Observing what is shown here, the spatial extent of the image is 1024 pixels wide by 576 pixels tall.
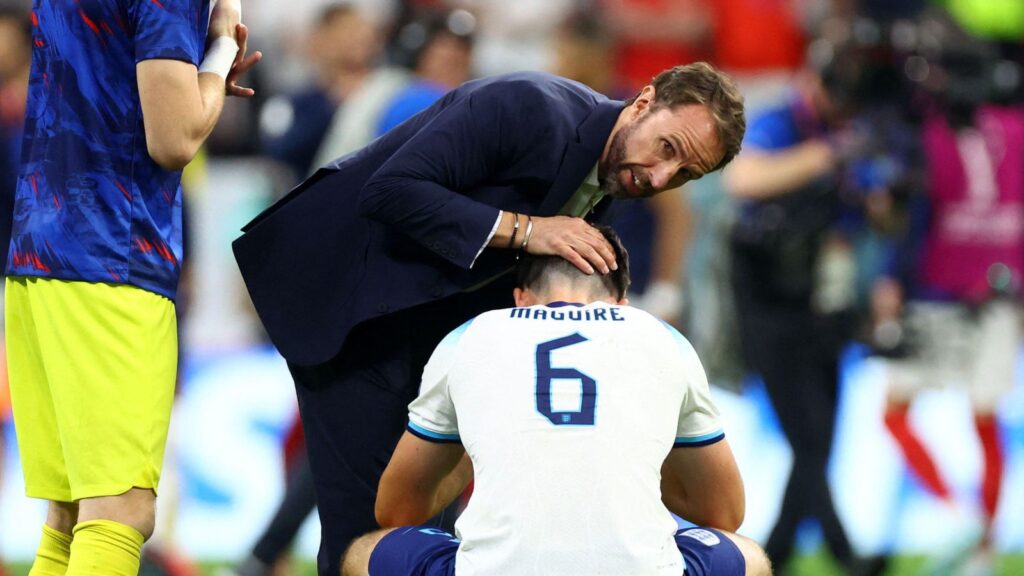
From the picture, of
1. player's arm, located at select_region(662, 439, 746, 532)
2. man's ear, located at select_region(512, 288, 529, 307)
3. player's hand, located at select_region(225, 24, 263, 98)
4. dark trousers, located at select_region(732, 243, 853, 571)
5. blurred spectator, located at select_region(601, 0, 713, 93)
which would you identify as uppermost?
blurred spectator, located at select_region(601, 0, 713, 93)

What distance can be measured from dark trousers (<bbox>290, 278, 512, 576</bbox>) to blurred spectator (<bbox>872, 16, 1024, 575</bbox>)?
3769 millimetres

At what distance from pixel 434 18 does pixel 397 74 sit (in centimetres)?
31

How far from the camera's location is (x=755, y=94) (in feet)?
26.7

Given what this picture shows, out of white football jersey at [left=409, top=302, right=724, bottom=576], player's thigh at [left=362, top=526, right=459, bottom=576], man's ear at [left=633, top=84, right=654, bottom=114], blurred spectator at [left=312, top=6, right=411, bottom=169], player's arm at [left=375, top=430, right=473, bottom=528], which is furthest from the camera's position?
blurred spectator at [left=312, top=6, right=411, bottom=169]

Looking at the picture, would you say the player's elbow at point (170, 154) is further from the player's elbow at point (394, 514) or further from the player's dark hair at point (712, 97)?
the player's dark hair at point (712, 97)

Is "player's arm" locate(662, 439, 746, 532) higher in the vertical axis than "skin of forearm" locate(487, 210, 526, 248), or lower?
lower

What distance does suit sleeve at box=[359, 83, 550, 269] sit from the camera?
10.2 feet

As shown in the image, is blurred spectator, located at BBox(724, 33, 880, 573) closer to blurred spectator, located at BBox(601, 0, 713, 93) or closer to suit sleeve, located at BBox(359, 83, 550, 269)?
blurred spectator, located at BBox(601, 0, 713, 93)

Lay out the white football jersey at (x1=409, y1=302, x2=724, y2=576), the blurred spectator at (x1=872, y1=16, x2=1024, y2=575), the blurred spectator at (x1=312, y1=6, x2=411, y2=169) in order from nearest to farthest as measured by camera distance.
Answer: the white football jersey at (x1=409, y1=302, x2=724, y2=576) < the blurred spectator at (x1=312, y1=6, x2=411, y2=169) < the blurred spectator at (x1=872, y1=16, x2=1024, y2=575)

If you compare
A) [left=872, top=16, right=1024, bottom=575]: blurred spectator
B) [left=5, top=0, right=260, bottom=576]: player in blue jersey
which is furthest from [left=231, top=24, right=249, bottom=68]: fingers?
[left=872, top=16, right=1024, bottom=575]: blurred spectator

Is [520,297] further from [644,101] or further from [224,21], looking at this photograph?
[224,21]

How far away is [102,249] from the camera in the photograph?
2.89 m

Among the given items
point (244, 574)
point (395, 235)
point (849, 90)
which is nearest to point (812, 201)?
point (849, 90)

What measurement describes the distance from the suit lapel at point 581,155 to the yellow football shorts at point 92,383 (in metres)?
0.87
